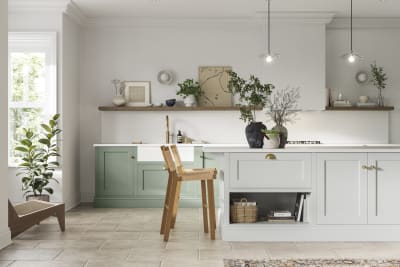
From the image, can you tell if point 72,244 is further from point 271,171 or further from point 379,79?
point 379,79

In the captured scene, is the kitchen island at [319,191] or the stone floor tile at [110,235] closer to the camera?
the kitchen island at [319,191]

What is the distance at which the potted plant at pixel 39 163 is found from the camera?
6.63 m

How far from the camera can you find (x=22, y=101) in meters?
7.19

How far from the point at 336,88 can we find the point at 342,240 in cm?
354

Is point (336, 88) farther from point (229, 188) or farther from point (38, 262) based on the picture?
point (38, 262)

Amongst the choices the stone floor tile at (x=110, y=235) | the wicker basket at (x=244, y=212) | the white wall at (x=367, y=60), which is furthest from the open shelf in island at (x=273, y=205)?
the white wall at (x=367, y=60)

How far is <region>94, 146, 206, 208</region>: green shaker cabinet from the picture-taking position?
7.59 metres

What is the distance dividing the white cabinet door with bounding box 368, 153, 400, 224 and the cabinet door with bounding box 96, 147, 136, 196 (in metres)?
3.52

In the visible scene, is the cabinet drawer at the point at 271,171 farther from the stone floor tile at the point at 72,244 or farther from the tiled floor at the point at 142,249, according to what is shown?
the stone floor tile at the point at 72,244

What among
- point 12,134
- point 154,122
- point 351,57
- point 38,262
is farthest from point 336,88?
point 38,262

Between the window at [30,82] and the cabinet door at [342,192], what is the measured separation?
372 centimetres

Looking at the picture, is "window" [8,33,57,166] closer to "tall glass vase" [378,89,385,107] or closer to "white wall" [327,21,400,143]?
"white wall" [327,21,400,143]

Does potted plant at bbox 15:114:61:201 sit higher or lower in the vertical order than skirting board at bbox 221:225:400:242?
higher

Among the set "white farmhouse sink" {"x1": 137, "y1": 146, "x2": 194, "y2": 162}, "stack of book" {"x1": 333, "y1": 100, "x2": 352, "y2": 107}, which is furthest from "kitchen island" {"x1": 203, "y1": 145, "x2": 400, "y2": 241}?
"stack of book" {"x1": 333, "y1": 100, "x2": 352, "y2": 107}
